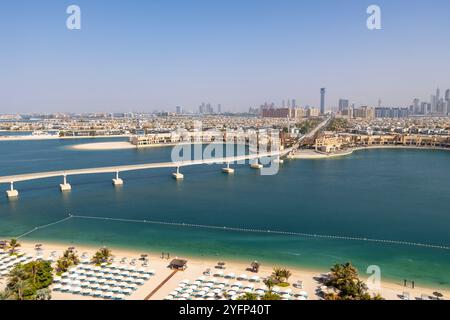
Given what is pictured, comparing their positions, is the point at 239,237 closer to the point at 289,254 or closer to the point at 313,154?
the point at 289,254

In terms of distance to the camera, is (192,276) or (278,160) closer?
(192,276)

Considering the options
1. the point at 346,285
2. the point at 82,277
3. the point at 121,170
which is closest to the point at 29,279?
the point at 82,277

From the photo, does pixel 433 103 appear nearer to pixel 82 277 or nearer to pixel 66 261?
pixel 66 261

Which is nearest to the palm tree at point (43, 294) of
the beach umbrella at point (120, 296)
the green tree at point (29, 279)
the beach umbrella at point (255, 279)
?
the green tree at point (29, 279)

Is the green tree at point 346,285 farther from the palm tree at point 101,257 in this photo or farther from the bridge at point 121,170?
the bridge at point 121,170

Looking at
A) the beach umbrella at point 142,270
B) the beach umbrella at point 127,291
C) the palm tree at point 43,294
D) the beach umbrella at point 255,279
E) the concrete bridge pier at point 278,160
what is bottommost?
the beach umbrella at point 127,291

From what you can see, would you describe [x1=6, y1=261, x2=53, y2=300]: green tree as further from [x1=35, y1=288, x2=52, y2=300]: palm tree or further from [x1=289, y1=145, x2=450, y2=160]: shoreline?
[x1=289, y1=145, x2=450, y2=160]: shoreline

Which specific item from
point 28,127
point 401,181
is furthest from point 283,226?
point 28,127
